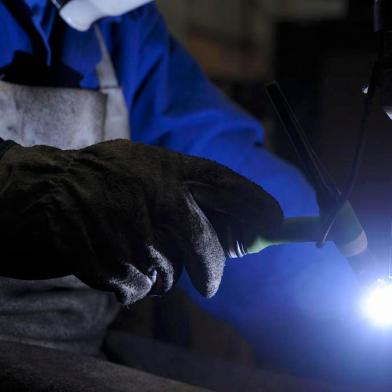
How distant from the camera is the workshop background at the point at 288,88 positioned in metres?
0.89

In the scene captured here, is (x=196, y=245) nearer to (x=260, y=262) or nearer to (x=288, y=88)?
(x=260, y=262)

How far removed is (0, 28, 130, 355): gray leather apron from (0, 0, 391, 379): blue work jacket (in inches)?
2.1

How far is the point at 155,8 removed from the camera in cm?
120

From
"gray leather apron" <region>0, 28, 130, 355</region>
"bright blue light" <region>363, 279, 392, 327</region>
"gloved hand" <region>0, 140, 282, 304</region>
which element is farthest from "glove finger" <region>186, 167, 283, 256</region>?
"gray leather apron" <region>0, 28, 130, 355</region>

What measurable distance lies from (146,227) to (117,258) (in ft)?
0.13

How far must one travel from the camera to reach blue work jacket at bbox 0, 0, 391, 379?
99 cm

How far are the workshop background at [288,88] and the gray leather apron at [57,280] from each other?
105 mm

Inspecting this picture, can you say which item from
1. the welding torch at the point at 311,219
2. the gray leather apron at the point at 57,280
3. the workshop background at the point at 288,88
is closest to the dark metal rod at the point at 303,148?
the welding torch at the point at 311,219

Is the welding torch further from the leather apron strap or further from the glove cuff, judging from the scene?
the leather apron strap

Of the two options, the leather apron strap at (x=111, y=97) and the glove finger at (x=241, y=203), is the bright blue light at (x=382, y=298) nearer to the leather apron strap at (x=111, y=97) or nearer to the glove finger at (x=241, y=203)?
the glove finger at (x=241, y=203)

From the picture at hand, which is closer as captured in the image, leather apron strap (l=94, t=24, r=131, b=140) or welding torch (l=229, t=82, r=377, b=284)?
welding torch (l=229, t=82, r=377, b=284)

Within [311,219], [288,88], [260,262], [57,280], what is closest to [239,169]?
[260,262]

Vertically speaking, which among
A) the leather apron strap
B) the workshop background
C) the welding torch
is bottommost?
the workshop background

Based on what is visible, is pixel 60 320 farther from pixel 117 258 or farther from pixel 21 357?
pixel 117 258
